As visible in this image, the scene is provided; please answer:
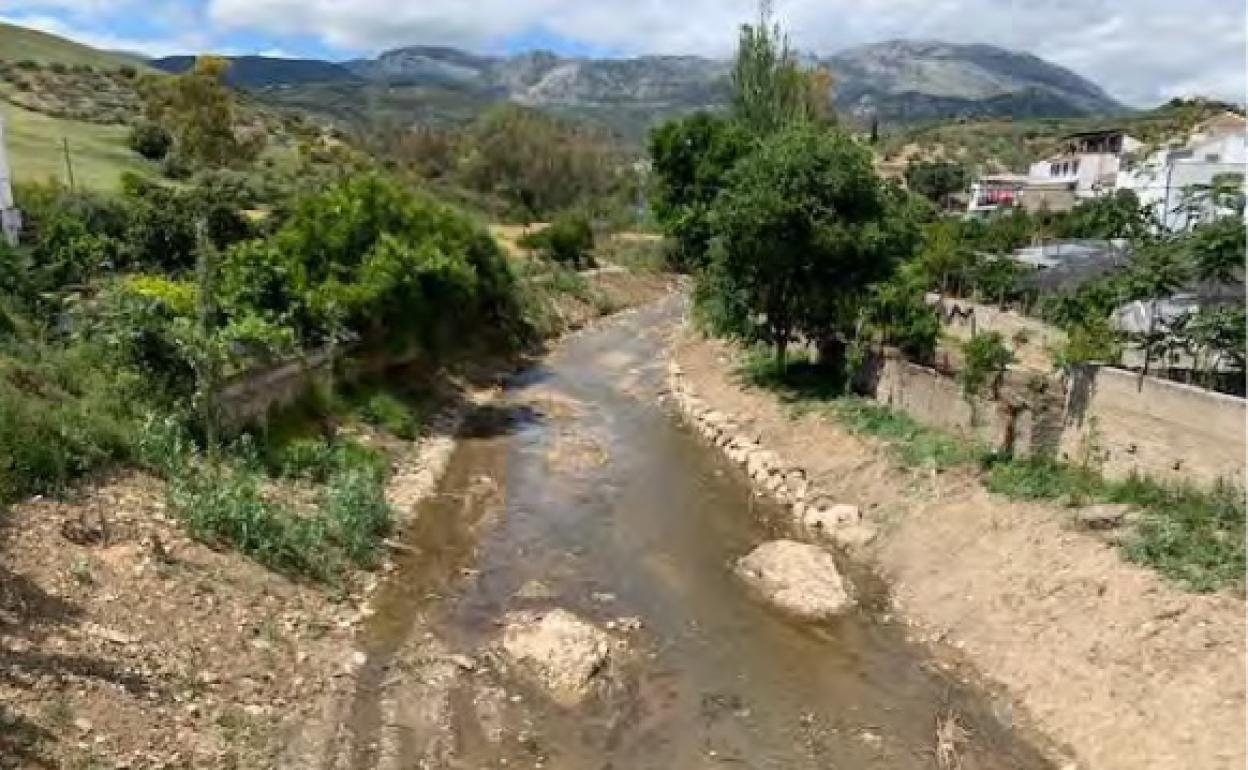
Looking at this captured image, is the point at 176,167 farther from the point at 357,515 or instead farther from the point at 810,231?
the point at 357,515

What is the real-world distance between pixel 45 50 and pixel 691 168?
7892 cm

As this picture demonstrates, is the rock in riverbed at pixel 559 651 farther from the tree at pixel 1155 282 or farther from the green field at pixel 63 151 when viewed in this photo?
the green field at pixel 63 151

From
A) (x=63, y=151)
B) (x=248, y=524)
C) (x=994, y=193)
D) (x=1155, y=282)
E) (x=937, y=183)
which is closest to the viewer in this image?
(x=248, y=524)

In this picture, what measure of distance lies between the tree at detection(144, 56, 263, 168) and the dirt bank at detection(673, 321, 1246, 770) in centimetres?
4478

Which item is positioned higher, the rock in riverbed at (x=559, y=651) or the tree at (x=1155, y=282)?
the tree at (x=1155, y=282)

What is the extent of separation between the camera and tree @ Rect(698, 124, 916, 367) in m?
27.4

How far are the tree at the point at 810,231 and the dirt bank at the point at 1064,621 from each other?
738cm

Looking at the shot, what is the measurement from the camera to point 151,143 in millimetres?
54812

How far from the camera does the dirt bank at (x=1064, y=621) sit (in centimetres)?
1270

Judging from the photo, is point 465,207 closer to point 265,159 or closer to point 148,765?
point 265,159

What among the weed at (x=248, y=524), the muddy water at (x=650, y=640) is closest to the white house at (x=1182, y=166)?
the muddy water at (x=650, y=640)

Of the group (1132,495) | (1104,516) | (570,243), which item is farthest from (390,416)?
(570,243)

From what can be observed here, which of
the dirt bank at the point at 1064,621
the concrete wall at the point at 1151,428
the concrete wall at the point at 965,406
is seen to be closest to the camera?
the dirt bank at the point at 1064,621

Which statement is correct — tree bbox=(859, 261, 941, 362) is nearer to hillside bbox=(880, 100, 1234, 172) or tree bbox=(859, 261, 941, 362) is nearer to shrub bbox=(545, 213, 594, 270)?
shrub bbox=(545, 213, 594, 270)
